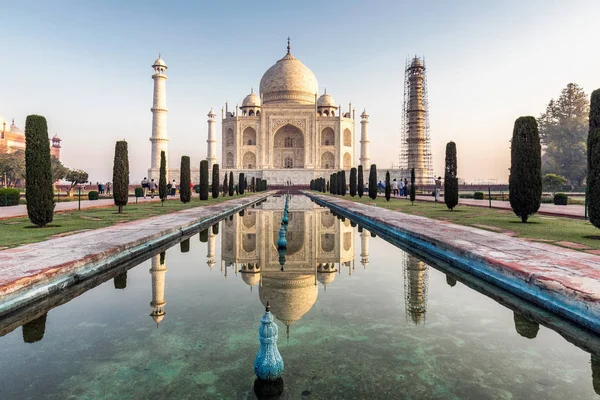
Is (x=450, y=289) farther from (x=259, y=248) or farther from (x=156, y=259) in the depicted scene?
(x=156, y=259)

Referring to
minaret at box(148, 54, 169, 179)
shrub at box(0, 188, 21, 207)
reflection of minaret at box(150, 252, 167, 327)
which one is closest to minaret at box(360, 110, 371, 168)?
minaret at box(148, 54, 169, 179)

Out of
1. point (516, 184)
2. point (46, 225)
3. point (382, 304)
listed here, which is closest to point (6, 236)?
point (46, 225)

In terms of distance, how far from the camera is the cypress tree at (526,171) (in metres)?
7.48

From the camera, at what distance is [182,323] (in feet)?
8.61

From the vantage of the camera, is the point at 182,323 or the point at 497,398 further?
the point at 182,323

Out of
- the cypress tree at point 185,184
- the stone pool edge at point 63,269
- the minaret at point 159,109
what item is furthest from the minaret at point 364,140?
the stone pool edge at point 63,269

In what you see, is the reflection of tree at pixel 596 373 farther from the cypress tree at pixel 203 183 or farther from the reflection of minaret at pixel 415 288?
the cypress tree at pixel 203 183

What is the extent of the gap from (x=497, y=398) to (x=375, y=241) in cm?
469

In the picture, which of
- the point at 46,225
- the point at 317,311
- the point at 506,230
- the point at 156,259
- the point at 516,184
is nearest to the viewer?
the point at 317,311

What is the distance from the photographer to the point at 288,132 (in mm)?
43531

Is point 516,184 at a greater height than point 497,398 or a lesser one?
greater

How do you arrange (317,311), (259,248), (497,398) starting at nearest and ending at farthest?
(497,398) < (317,311) < (259,248)

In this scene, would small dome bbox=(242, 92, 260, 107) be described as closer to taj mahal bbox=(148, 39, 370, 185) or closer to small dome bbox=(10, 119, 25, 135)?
taj mahal bbox=(148, 39, 370, 185)

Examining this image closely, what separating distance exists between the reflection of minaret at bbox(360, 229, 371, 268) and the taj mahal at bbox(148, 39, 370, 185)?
1208 inches
